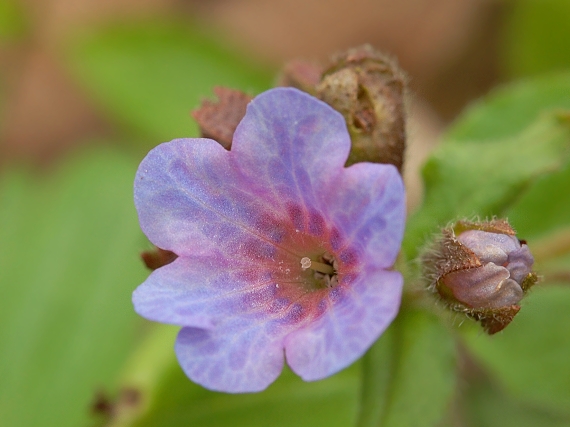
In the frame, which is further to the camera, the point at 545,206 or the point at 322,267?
the point at 545,206

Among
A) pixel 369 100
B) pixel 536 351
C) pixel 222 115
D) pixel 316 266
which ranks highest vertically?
pixel 369 100

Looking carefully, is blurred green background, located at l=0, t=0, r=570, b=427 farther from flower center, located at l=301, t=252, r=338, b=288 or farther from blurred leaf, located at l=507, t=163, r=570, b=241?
flower center, located at l=301, t=252, r=338, b=288

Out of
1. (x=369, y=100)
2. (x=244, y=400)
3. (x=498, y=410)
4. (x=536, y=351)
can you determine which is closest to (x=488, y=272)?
(x=369, y=100)

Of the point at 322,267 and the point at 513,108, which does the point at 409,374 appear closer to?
the point at 322,267

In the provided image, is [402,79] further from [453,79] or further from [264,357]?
[453,79]

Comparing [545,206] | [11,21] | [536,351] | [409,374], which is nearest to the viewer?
[409,374]

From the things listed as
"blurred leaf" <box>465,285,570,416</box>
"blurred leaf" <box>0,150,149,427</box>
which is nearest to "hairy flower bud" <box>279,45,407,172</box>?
"blurred leaf" <box>465,285,570,416</box>

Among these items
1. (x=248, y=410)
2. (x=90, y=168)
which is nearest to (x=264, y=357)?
(x=248, y=410)
